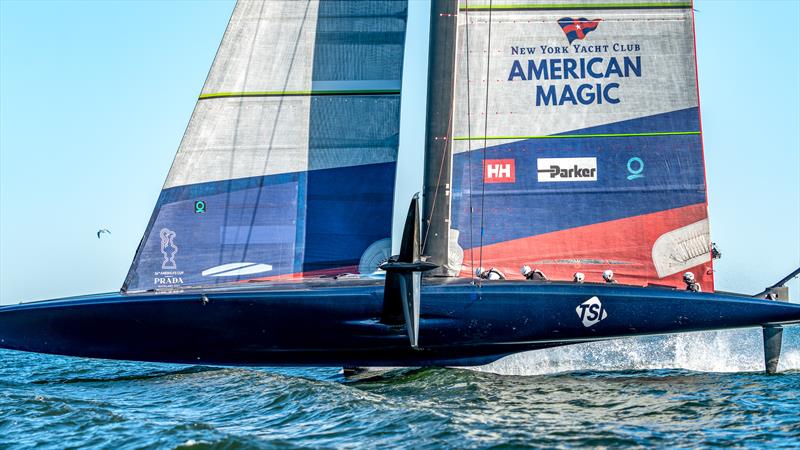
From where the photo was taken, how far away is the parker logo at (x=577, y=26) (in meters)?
12.1

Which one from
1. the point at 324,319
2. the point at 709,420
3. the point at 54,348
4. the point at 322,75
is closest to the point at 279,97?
the point at 322,75

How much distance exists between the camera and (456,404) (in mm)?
9234

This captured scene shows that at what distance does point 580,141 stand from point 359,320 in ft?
12.0

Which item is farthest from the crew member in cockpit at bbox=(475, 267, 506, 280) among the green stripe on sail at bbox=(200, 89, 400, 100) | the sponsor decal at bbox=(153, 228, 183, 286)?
the sponsor decal at bbox=(153, 228, 183, 286)

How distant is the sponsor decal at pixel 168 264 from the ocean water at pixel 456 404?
1230 mm

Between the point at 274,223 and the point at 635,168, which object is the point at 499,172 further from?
the point at 274,223

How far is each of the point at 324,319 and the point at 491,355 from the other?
6.48 ft

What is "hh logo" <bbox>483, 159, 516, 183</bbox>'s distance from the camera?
468 inches

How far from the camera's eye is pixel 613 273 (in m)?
11.9

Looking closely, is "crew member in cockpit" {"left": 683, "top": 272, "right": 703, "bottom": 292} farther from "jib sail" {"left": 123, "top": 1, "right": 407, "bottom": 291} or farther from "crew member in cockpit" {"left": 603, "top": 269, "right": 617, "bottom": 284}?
"jib sail" {"left": 123, "top": 1, "right": 407, "bottom": 291}

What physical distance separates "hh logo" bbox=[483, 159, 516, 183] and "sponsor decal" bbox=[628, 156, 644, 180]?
55.4 inches

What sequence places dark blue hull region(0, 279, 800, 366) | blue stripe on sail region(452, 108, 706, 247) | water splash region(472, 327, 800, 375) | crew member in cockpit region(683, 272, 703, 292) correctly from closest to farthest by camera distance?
dark blue hull region(0, 279, 800, 366), crew member in cockpit region(683, 272, 703, 292), blue stripe on sail region(452, 108, 706, 247), water splash region(472, 327, 800, 375)

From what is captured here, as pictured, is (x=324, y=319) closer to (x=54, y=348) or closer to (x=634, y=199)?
(x=54, y=348)

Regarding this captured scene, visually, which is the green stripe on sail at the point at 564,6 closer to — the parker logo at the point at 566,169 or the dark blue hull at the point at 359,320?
the parker logo at the point at 566,169
